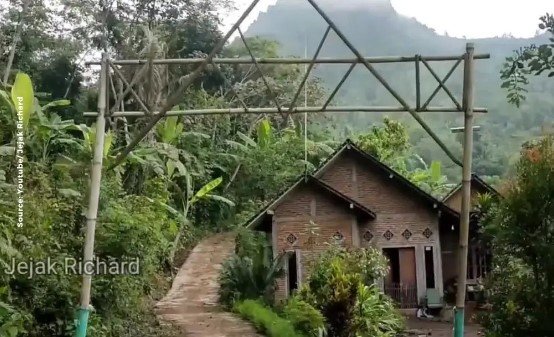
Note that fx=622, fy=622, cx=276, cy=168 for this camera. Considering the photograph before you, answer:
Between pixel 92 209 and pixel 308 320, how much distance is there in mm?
3749

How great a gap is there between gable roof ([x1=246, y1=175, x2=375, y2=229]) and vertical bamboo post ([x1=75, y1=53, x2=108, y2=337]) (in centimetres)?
588

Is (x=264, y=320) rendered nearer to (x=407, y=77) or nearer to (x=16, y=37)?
(x=16, y=37)

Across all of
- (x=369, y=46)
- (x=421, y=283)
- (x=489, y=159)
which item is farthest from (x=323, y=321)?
(x=369, y=46)

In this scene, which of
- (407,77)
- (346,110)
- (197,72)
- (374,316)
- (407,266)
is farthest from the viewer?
(407,77)

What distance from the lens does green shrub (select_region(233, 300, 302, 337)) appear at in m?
7.56

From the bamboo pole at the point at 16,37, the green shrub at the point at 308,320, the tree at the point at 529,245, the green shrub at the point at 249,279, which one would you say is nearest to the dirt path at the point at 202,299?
the green shrub at the point at 249,279

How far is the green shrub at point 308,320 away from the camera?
7.55 meters

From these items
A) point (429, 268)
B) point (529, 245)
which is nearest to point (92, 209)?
point (529, 245)

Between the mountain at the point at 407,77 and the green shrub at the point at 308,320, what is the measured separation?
10.4 metres

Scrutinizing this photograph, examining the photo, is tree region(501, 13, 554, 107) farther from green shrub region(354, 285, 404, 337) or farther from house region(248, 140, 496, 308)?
house region(248, 140, 496, 308)

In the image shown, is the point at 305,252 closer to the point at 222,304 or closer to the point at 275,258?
the point at 275,258

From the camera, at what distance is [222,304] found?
33.4ft

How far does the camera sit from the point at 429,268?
37.6 ft

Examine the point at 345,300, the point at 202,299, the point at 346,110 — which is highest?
the point at 346,110
